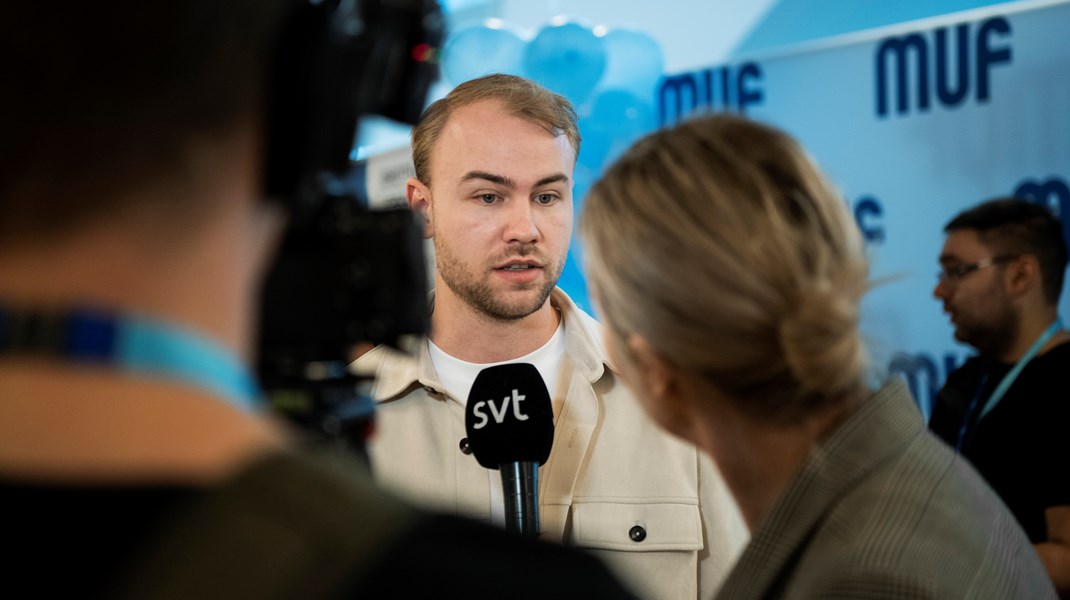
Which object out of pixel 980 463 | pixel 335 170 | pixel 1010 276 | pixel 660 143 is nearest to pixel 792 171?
pixel 660 143

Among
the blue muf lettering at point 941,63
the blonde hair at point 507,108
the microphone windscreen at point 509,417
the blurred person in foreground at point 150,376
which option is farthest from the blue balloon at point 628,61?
the blurred person in foreground at point 150,376

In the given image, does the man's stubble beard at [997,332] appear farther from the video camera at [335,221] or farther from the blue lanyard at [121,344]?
the blue lanyard at [121,344]

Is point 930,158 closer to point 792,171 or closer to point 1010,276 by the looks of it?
point 1010,276

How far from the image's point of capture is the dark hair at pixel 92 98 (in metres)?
0.53

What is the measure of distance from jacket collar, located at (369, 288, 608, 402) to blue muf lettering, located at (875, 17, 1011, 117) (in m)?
1.69

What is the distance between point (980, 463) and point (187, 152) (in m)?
2.88

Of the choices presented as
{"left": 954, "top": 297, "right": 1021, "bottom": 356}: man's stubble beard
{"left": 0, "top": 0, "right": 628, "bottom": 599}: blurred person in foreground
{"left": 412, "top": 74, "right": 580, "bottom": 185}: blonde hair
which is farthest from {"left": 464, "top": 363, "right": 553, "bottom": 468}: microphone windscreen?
{"left": 954, "top": 297, "right": 1021, "bottom": 356}: man's stubble beard

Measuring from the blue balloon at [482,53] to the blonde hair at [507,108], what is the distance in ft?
5.42

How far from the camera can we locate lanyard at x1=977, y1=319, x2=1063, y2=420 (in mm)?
3090

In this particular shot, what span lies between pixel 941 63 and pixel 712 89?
0.89 meters

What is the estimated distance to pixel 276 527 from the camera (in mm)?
530

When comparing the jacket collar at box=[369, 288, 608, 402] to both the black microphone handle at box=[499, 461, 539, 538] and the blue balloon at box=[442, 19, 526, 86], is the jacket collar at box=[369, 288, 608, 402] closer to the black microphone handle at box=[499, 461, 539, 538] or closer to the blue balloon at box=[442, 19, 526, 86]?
the black microphone handle at box=[499, 461, 539, 538]

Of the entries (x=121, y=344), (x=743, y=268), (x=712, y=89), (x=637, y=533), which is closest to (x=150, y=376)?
(x=121, y=344)

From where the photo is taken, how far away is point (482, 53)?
4.30 meters
